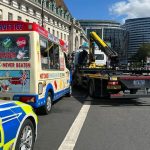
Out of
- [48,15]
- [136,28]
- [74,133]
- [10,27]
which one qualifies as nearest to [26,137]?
[74,133]

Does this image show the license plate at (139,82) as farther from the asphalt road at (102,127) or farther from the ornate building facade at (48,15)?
the ornate building facade at (48,15)

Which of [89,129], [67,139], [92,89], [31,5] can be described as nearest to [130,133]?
[89,129]

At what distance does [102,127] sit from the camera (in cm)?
864

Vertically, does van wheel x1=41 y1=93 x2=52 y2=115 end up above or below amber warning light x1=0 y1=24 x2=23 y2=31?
below

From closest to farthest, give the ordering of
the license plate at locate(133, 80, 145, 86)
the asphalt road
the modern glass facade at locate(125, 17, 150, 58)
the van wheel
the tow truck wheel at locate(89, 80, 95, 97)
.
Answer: the asphalt road < the van wheel < the license plate at locate(133, 80, 145, 86) < the tow truck wheel at locate(89, 80, 95, 97) < the modern glass facade at locate(125, 17, 150, 58)

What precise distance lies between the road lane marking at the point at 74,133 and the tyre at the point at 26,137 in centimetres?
90

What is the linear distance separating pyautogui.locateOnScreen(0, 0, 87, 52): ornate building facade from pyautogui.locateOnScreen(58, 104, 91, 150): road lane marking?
34273 millimetres

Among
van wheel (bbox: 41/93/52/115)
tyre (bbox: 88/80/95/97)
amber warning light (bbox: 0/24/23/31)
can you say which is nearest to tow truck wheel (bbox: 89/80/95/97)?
tyre (bbox: 88/80/95/97)

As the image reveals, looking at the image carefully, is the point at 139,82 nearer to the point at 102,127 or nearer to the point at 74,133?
the point at 102,127

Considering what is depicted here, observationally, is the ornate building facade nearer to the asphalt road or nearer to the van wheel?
the asphalt road

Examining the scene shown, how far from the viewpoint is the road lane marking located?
261 inches

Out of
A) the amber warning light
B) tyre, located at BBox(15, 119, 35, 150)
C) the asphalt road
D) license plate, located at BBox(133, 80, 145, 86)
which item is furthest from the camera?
license plate, located at BBox(133, 80, 145, 86)

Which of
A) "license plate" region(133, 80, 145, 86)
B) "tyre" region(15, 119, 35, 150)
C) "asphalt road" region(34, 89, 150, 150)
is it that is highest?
"license plate" region(133, 80, 145, 86)

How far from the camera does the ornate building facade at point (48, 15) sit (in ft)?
192
